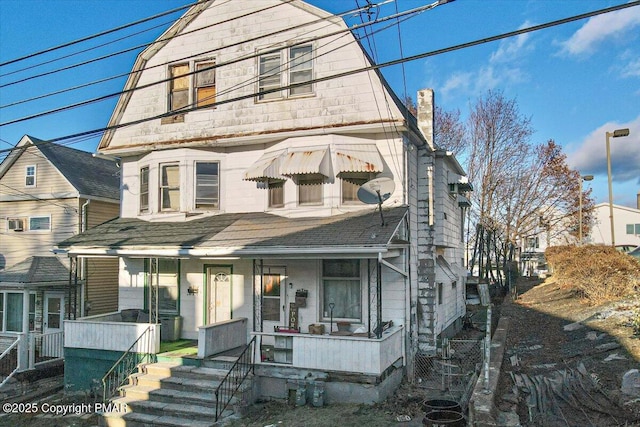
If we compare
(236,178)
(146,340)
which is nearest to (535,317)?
(236,178)

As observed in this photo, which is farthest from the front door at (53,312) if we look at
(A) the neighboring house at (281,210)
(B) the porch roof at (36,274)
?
(A) the neighboring house at (281,210)

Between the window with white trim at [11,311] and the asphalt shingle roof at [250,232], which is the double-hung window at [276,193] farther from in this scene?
the window with white trim at [11,311]

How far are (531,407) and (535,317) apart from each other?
9291 millimetres

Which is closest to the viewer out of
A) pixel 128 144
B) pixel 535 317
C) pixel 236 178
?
pixel 236 178

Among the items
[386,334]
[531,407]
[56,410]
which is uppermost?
[386,334]

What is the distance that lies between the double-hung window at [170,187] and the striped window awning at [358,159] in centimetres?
514

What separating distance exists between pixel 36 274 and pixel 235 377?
11533 mm

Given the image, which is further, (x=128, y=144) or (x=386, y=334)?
(x=128, y=144)

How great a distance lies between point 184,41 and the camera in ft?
48.7

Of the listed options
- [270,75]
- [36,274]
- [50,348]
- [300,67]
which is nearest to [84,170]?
[36,274]

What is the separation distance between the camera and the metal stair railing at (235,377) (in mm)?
10086

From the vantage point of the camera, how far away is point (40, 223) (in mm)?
20047

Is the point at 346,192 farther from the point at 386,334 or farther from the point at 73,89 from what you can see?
the point at 73,89

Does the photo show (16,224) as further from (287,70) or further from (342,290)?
(342,290)
